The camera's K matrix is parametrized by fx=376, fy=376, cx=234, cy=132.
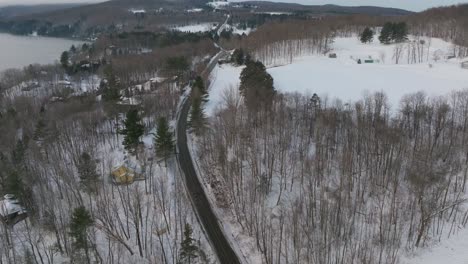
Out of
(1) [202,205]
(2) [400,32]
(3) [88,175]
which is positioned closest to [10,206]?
(3) [88,175]

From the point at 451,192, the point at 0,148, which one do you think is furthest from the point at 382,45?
the point at 0,148

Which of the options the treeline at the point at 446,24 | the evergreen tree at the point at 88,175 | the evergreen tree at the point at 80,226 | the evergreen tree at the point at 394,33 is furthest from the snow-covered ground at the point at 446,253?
the evergreen tree at the point at 394,33

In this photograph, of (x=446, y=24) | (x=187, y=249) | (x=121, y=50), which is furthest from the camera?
(x=121, y=50)

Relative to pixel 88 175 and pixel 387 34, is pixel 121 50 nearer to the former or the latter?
pixel 387 34

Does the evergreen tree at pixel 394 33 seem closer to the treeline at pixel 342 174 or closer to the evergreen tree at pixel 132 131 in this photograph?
the treeline at pixel 342 174

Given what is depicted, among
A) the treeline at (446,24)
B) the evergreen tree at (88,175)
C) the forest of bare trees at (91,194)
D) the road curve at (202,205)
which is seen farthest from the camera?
the treeline at (446,24)

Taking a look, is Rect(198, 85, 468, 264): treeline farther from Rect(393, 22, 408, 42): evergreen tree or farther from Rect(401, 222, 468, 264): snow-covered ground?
Rect(393, 22, 408, 42): evergreen tree

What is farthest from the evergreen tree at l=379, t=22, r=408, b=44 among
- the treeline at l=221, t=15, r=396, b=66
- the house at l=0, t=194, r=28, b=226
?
the house at l=0, t=194, r=28, b=226
